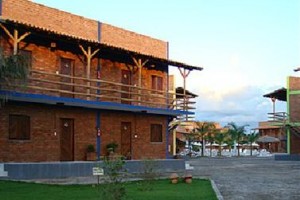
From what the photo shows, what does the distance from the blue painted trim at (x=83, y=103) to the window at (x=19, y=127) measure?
976 mm

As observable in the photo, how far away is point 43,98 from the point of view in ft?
72.2

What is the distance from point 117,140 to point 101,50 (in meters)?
5.10

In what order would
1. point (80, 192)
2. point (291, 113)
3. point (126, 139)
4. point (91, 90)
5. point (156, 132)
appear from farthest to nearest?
point (291, 113) → point (156, 132) → point (126, 139) → point (91, 90) → point (80, 192)

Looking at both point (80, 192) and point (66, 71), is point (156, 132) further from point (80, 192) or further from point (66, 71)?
point (80, 192)

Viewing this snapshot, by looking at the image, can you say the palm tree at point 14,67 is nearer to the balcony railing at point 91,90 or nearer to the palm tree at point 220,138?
the balcony railing at point 91,90

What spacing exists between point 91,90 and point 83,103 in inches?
68.0

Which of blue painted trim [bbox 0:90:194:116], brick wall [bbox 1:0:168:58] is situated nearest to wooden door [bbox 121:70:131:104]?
blue painted trim [bbox 0:90:194:116]

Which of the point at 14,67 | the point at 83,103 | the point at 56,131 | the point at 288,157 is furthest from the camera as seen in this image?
the point at 288,157

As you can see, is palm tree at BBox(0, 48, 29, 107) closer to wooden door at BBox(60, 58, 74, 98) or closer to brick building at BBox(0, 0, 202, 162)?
brick building at BBox(0, 0, 202, 162)

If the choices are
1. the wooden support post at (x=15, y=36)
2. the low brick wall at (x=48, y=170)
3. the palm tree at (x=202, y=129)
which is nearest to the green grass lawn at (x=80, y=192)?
the low brick wall at (x=48, y=170)

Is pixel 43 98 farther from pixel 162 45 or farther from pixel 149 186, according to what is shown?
pixel 162 45

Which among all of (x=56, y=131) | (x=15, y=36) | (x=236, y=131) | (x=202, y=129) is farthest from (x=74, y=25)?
(x=236, y=131)

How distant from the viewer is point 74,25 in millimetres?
26734

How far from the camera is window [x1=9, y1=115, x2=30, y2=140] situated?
22250 mm
